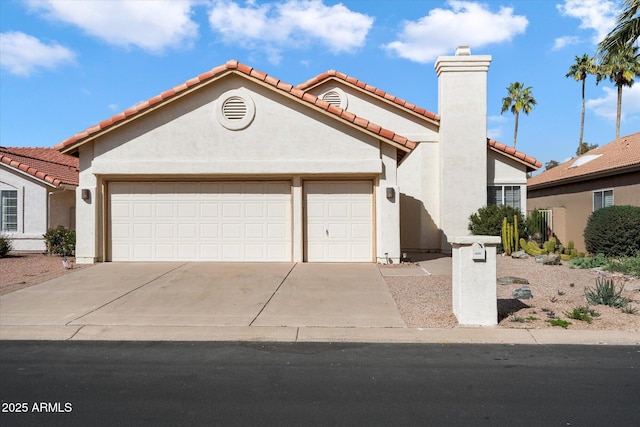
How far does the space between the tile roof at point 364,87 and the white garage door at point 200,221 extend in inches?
221

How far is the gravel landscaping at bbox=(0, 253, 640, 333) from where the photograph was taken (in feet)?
27.5

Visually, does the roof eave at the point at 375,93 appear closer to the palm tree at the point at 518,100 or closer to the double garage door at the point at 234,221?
the double garage door at the point at 234,221

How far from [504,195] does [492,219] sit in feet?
6.75

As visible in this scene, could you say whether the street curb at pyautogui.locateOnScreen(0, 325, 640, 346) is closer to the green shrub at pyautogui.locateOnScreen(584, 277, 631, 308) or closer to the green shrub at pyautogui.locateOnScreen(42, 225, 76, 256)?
the green shrub at pyautogui.locateOnScreen(584, 277, 631, 308)

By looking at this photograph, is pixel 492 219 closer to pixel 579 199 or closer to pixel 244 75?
pixel 579 199

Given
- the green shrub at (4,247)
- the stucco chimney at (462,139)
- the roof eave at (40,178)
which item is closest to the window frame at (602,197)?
the stucco chimney at (462,139)

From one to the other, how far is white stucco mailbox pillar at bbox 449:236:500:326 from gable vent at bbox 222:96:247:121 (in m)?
7.86

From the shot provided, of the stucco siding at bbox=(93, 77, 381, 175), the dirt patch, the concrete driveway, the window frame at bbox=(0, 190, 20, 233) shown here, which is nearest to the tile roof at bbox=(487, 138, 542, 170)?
the stucco siding at bbox=(93, 77, 381, 175)

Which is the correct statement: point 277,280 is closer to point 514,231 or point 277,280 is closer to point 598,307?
point 598,307

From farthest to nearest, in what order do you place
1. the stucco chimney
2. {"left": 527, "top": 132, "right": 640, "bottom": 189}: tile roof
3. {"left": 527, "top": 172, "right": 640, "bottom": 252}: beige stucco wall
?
{"left": 527, "top": 132, "right": 640, "bottom": 189}: tile roof → {"left": 527, "top": 172, "right": 640, "bottom": 252}: beige stucco wall → the stucco chimney

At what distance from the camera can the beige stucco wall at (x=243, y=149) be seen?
46.6 ft

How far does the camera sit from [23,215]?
18250 mm

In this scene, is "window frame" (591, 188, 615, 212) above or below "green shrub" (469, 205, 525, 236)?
above

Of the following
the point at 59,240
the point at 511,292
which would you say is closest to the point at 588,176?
the point at 511,292
